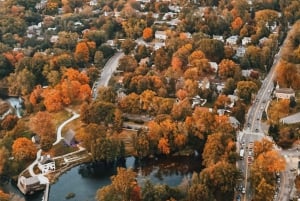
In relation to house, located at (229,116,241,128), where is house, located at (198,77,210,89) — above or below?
above

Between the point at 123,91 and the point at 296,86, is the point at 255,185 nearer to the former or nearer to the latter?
the point at 296,86

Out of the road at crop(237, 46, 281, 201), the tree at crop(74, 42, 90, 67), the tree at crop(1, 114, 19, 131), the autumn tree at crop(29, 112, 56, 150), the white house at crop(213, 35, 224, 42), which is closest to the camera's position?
the road at crop(237, 46, 281, 201)

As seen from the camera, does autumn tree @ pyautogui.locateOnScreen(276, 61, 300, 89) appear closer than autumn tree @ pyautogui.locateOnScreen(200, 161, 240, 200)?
No

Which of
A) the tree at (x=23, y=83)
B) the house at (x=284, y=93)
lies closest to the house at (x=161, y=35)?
the tree at (x=23, y=83)

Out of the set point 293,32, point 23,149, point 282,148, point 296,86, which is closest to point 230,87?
point 296,86

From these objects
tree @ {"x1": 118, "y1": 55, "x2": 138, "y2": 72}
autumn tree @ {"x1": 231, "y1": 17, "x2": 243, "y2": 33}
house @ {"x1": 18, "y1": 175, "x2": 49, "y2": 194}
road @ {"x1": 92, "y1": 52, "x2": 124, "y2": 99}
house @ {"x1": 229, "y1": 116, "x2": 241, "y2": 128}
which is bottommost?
house @ {"x1": 18, "y1": 175, "x2": 49, "y2": 194}

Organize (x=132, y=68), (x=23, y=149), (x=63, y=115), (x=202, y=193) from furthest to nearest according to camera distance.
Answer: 1. (x=132, y=68)
2. (x=63, y=115)
3. (x=23, y=149)
4. (x=202, y=193)

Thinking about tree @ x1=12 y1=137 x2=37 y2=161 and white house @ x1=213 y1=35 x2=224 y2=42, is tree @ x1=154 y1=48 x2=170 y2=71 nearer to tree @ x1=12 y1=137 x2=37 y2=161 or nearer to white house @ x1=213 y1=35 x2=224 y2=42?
white house @ x1=213 y1=35 x2=224 y2=42

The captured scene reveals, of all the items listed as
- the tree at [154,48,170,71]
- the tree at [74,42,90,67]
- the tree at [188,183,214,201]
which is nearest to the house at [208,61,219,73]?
the tree at [154,48,170,71]
